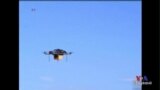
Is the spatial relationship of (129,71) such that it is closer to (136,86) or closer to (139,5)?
(136,86)

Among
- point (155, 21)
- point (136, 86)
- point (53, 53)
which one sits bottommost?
point (136, 86)

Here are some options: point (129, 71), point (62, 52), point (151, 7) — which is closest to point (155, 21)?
point (151, 7)

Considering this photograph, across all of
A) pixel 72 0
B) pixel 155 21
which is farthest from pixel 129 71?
pixel 72 0

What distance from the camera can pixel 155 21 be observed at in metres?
1.03

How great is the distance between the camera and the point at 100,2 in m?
1.03
